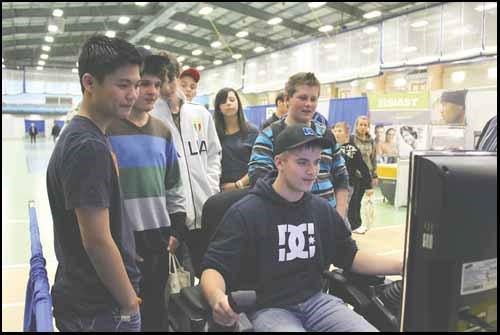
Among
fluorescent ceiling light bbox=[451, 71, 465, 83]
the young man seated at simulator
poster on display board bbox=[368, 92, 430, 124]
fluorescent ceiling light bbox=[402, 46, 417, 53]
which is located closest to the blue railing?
the young man seated at simulator

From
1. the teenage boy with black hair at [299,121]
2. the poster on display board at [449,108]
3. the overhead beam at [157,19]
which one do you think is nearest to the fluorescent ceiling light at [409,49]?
the poster on display board at [449,108]

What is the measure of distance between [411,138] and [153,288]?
6.55 metres

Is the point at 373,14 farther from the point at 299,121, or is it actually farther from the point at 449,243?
the point at 449,243

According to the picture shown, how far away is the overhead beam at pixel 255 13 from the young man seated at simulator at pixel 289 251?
11.9 meters

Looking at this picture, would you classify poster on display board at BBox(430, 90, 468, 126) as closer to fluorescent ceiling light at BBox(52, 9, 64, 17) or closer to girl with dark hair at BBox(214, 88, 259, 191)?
girl with dark hair at BBox(214, 88, 259, 191)

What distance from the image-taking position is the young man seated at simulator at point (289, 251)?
148 cm

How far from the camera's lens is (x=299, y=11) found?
46.3 feet

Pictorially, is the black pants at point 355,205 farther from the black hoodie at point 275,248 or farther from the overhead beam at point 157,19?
the overhead beam at point 157,19

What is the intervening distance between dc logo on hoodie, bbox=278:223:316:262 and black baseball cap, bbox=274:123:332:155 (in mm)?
299

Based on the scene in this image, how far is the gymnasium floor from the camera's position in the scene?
327 cm

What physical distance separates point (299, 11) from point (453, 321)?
571 inches

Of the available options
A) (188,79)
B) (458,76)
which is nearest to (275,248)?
(188,79)

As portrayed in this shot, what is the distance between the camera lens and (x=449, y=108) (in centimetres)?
698

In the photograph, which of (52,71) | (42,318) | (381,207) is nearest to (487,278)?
(42,318)
